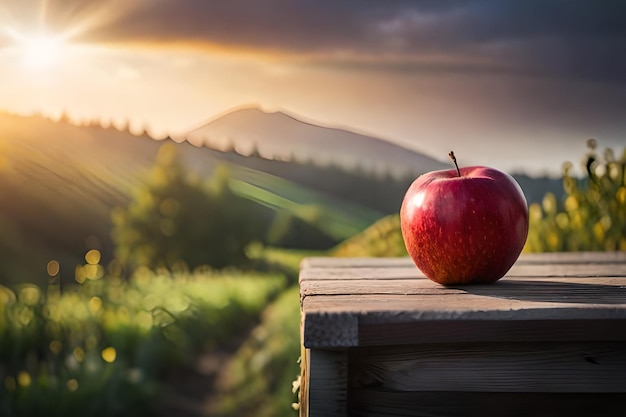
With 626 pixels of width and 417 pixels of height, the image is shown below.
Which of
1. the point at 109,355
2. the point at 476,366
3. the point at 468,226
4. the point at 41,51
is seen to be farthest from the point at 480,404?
the point at 41,51

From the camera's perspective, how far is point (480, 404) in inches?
36.4

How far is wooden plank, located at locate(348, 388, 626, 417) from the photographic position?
0.91 m

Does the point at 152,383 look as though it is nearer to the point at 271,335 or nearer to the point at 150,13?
the point at 271,335

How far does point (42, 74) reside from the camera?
361 centimetres

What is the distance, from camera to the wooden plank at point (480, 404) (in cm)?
91

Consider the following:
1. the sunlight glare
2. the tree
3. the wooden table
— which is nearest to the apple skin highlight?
the wooden table

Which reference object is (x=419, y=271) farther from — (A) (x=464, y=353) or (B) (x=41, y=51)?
(B) (x=41, y=51)

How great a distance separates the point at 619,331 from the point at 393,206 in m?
3.11

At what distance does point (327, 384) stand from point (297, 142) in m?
3.21

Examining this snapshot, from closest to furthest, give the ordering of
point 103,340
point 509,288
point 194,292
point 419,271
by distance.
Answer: point 509,288, point 419,271, point 103,340, point 194,292

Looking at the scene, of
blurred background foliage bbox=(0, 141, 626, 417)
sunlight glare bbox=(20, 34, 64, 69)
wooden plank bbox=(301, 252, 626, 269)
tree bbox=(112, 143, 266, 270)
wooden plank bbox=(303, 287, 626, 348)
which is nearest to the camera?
wooden plank bbox=(303, 287, 626, 348)

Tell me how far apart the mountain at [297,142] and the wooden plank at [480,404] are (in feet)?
9.85

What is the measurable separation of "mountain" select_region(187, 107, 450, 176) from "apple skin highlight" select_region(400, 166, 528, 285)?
276 centimetres

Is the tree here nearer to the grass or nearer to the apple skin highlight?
the grass
